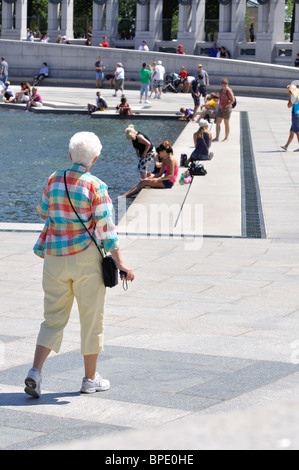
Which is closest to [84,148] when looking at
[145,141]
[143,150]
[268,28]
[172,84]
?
[145,141]

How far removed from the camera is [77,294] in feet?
18.5

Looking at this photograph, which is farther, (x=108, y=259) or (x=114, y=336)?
(x=114, y=336)

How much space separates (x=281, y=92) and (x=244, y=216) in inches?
1135

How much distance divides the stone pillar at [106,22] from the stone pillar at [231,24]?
23.2 ft

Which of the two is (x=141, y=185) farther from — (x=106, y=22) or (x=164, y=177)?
(x=106, y=22)

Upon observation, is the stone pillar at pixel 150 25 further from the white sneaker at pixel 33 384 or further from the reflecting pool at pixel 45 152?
the white sneaker at pixel 33 384

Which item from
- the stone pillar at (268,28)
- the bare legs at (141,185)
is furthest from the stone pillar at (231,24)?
the bare legs at (141,185)

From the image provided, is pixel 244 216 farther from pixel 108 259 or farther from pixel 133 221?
pixel 108 259

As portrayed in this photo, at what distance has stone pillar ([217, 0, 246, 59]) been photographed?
48.3m

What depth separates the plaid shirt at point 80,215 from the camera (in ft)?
18.4

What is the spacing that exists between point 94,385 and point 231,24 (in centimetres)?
4484
